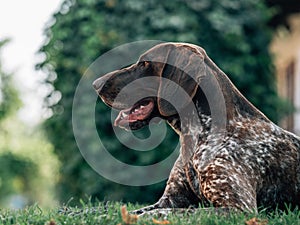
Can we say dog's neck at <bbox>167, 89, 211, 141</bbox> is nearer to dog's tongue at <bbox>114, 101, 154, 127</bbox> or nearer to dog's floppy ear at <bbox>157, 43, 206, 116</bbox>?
dog's floppy ear at <bbox>157, 43, 206, 116</bbox>

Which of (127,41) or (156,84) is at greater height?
(127,41)

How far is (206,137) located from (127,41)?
541 centimetres

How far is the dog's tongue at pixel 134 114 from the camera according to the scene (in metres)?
4.51

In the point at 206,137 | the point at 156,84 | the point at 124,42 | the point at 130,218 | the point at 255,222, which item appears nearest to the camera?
the point at 130,218

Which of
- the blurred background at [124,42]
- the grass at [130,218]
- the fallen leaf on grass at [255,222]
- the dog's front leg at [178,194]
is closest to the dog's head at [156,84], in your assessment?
the dog's front leg at [178,194]

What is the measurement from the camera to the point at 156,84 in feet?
14.8

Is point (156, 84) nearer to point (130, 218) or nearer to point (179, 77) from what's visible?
point (179, 77)

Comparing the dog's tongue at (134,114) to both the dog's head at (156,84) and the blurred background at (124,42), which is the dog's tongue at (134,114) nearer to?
the dog's head at (156,84)

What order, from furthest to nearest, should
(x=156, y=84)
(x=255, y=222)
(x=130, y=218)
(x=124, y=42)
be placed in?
(x=124, y=42) → (x=156, y=84) → (x=255, y=222) → (x=130, y=218)

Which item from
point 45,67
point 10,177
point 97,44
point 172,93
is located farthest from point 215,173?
point 10,177

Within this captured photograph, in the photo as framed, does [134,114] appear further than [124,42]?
No

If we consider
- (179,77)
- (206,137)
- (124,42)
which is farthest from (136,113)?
(124,42)

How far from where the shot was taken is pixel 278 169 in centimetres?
435

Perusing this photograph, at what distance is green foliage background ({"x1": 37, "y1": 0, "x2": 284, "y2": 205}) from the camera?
9.57 metres
